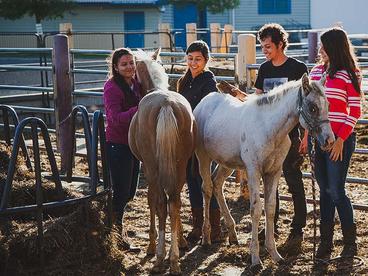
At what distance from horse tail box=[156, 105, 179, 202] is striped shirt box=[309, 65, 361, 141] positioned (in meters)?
1.12

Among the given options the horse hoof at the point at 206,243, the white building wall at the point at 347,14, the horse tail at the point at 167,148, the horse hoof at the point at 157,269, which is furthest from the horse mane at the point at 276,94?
the white building wall at the point at 347,14

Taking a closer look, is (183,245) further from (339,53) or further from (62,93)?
(62,93)

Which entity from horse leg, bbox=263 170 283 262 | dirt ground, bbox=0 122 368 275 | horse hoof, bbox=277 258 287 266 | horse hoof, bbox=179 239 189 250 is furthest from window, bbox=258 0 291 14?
horse hoof, bbox=277 258 287 266

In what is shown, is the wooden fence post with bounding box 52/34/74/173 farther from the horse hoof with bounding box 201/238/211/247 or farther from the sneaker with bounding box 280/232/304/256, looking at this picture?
the sneaker with bounding box 280/232/304/256

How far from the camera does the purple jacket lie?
5523 mm

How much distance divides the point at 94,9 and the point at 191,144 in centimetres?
3056

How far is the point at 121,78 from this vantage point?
5.55 meters

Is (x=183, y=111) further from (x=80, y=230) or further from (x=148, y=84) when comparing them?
(x=80, y=230)

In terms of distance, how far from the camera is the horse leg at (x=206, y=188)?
226 inches

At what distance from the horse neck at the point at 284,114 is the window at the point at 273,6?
3504 centimetres

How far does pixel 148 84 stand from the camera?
18.4 feet

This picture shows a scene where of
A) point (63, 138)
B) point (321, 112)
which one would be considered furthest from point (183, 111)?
point (63, 138)

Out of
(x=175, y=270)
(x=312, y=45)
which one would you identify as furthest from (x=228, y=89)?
(x=312, y=45)

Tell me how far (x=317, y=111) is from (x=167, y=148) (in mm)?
1063
